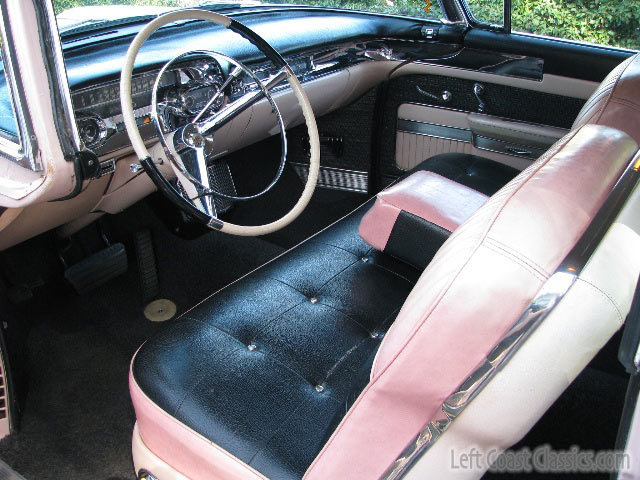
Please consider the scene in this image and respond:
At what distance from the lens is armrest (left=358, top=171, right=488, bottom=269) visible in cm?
147

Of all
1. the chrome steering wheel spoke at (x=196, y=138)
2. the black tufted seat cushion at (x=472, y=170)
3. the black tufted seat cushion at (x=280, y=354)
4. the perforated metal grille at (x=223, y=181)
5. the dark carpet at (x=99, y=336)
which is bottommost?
the dark carpet at (x=99, y=336)

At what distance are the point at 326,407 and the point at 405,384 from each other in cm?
41

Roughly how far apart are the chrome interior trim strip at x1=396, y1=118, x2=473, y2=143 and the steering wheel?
0.95m

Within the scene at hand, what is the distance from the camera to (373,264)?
1.59m

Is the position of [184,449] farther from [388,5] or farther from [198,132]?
[388,5]

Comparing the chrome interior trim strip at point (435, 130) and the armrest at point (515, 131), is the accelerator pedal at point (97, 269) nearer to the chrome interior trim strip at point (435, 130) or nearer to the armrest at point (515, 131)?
the chrome interior trim strip at point (435, 130)

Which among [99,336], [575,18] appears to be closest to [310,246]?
[99,336]

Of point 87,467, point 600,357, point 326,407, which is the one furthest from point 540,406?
point 87,467

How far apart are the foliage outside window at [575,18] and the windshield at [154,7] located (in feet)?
0.70

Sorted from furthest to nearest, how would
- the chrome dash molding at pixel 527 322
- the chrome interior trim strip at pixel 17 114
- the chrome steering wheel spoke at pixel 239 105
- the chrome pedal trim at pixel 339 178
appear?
the chrome pedal trim at pixel 339 178 < the chrome steering wheel spoke at pixel 239 105 < the chrome interior trim strip at pixel 17 114 < the chrome dash molding at pixel 527 322

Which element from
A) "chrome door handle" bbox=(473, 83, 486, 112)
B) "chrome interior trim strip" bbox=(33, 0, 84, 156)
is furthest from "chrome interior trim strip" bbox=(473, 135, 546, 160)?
"chrome interior trim strip" bbox=(33, 0, 84, 156)

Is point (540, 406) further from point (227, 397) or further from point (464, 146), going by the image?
point (464, 146)

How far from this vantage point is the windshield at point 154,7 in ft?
5.45

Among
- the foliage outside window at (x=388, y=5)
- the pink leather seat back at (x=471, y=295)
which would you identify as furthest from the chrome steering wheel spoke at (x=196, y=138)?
the foliage outside window at (x=388, y=5)
